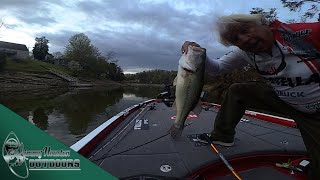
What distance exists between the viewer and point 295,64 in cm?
341

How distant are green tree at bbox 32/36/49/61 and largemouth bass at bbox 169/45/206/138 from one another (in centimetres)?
12035

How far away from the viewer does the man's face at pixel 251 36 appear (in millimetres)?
3371

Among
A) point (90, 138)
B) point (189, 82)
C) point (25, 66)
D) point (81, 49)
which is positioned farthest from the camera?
point (81, 49)

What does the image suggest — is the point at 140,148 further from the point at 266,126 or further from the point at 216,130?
the point at 266,126

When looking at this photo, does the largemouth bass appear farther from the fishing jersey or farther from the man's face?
the fishing jersey

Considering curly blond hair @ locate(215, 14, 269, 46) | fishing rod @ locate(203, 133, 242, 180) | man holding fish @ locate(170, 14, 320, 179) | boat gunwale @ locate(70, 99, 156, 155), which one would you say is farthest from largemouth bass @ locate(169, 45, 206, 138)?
boat gunwale @ locate(70, 99, 156, 155)

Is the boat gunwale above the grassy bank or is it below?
above

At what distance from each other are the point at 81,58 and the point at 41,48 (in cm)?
1740

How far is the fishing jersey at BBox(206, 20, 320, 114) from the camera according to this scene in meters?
3.31

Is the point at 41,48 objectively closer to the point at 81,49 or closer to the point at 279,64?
the point at 81,49

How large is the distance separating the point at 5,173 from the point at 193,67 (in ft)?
6.39

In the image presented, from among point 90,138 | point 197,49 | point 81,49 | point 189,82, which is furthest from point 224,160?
point 81,49

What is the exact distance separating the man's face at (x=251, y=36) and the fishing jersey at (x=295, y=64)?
9cm

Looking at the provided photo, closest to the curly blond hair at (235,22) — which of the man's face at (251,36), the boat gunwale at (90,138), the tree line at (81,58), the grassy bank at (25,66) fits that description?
the man's face at (251,36)
